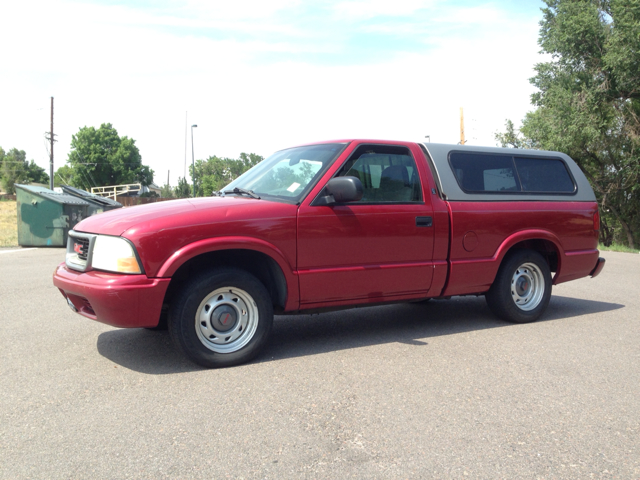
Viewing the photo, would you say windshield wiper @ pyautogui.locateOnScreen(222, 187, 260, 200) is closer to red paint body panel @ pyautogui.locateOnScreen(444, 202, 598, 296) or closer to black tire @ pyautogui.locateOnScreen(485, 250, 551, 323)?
red paint body panel @ pyautogui.locateOnScreen(444, 202, 598, 296)

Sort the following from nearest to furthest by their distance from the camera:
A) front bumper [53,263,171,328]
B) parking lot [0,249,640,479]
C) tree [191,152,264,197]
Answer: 1. parking lot [0,249,640,479]
2. front bumper [53,263,171,328]
3. tree [191,152,264,197]

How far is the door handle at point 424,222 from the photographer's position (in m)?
5.23

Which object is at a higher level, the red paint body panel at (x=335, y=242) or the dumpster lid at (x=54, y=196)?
the dumpster lid at (x=54, y=196)

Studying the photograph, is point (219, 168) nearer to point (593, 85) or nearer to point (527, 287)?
point (593, 85)

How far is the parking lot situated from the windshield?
139 cm

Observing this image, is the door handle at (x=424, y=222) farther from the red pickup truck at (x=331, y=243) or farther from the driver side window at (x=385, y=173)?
the driver side window at (x=385, y=173)

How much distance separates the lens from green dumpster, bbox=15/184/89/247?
51.5 feet

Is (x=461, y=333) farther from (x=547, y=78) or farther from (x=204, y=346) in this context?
(x=547, y=78)

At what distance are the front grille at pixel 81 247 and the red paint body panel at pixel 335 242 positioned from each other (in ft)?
0.46

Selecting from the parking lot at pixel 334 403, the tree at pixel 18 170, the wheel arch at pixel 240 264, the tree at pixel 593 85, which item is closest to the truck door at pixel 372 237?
the wheel arch at pixel 240 264

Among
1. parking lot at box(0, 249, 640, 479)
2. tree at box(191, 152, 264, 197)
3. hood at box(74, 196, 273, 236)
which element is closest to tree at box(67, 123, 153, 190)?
tree at box(191, 152, 264, 197)

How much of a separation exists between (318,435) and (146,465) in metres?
0.94

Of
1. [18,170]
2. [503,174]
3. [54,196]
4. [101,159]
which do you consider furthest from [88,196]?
[18,170]

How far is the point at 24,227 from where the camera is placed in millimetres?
15812
